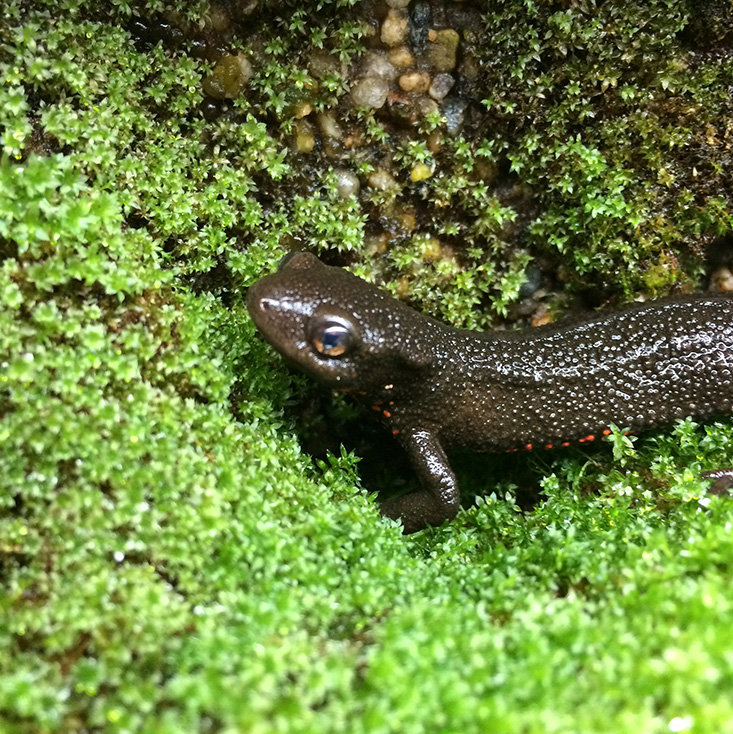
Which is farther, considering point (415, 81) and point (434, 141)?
point (434, 141)

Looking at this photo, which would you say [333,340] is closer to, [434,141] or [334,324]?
[334,324]

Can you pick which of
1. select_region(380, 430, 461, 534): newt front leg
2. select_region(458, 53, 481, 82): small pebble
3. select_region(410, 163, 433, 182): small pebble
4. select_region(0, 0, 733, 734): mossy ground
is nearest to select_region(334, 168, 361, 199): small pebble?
select_region(0, 0, 733, 734): mossy ground

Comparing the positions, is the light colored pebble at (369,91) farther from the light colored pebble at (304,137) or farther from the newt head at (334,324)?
the newt head at (334,324)

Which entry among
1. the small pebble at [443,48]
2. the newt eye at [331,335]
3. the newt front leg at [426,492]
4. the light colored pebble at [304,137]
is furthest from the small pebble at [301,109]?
the newt front leg at [426,492]

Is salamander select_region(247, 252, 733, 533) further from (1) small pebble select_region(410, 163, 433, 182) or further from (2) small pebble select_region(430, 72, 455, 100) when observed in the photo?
(2) small pebble select_region(430, 72, 455, 100)

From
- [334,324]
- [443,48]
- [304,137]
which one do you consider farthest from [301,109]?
[334,324]
